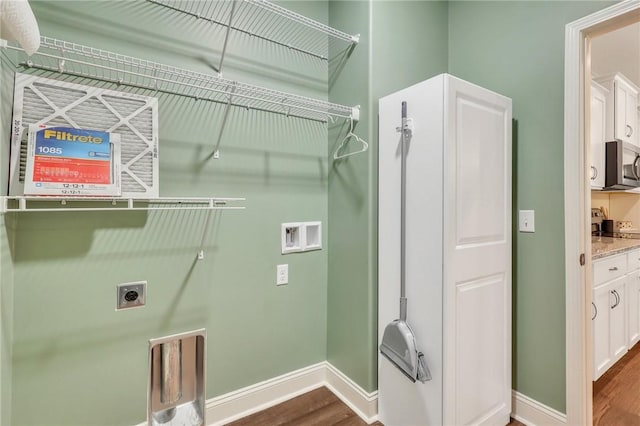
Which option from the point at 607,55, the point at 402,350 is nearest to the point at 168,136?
the point at 402,350

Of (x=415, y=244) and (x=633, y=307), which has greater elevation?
(x=415, y=244)

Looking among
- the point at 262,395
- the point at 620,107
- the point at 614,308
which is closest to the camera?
the point at 262,395

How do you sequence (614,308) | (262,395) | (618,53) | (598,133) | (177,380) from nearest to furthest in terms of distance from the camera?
1. (177,380)
2. (262,395)
3. (614,308)
4. (618,53)
5. (598,133)

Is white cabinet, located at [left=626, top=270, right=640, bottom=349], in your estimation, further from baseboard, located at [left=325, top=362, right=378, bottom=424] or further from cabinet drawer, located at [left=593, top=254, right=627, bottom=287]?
baseboard, located at [left=325, top=362, right=378, bottom=424]

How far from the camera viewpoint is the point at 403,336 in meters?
1.43

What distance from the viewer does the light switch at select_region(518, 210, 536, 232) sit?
1594 millimetres

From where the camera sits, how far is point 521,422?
1.61 metres

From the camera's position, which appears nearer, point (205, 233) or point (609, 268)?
point (205, 233)

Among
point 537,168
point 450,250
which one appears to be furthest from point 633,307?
point 450,250

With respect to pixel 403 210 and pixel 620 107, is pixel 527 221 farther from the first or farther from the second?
pixel 620 107

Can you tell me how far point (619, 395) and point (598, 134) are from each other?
6.63 feet

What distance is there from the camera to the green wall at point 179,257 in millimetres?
1236

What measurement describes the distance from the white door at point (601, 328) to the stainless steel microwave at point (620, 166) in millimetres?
1112

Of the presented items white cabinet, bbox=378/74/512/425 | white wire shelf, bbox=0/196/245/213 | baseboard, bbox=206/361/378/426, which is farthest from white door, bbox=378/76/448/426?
white wire shelf, bbox=0/196/245/213
